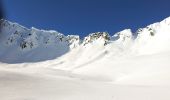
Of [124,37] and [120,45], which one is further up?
[124,37]

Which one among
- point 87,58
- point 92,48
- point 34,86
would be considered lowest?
point 34,86

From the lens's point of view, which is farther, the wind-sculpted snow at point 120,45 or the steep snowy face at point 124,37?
the steep snowy face at point 124,37

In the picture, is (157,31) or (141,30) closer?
(157,31)

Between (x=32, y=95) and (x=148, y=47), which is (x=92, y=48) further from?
(x=32, y=95)

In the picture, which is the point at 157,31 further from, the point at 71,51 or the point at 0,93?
the point at 0,93

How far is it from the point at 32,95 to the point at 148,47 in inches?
5508

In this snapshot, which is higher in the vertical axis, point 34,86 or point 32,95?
point 34,86

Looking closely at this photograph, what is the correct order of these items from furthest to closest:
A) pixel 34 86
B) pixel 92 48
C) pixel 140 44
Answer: pixel 92 48 < pixel 140 44 < pixel 34 86

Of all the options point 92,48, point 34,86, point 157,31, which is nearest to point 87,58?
point 92,48

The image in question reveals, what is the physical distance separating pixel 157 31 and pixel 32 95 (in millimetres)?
160619

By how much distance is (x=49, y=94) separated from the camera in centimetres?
2186

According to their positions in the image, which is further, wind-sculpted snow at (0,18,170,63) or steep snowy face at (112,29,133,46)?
steep snowy face at (112,29,133,46)

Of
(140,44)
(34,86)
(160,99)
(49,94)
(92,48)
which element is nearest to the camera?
(160,99)

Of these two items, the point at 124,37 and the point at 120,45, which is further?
the point at 124,37
